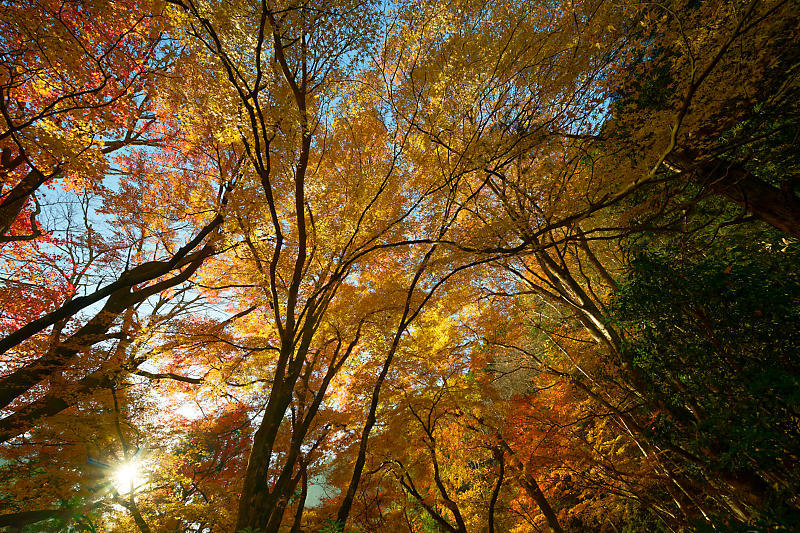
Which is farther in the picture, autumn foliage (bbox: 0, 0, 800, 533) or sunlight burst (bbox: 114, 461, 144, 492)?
sunlight burst (bbox: 114, 461, 144, 492)

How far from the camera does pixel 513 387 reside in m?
15.4

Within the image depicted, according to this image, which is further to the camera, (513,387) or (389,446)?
(513,387)

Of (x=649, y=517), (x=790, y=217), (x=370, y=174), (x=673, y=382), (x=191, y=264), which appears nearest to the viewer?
(x=673, y=382)

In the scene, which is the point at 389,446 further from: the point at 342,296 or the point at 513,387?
the point at 513,387

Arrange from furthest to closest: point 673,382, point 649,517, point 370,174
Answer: point 649,517 → point 370,174 → point 673,382

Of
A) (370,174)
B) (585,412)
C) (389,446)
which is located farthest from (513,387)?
(370,174)

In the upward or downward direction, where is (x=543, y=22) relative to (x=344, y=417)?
upward

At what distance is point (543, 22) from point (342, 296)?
20.8ft

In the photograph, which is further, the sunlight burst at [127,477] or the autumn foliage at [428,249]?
the sunlight burst at [127,477]

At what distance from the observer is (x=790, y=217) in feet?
14.2

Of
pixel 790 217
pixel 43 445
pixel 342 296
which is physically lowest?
pixel 790 217

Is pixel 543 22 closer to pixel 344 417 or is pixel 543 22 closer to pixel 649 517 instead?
pixel 344 417

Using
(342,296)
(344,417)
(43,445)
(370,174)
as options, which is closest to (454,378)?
(344,417)

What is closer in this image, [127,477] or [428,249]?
[428,249]
